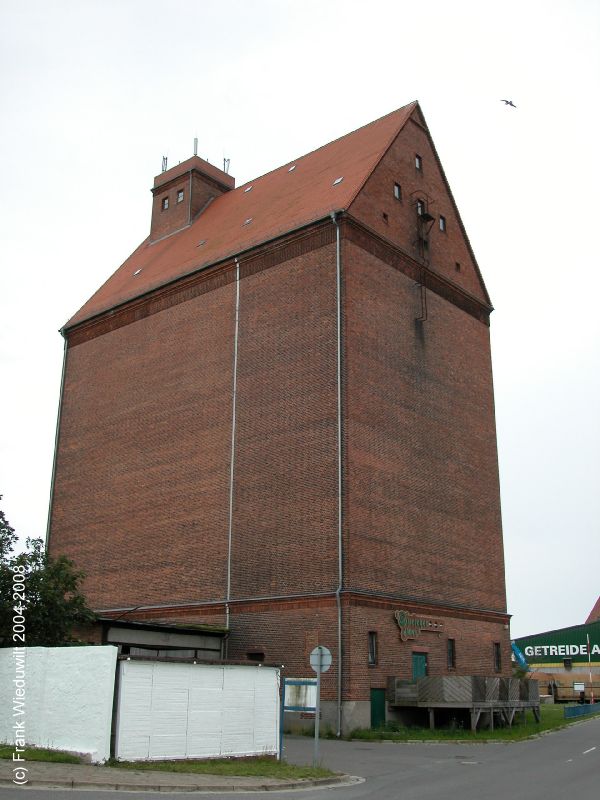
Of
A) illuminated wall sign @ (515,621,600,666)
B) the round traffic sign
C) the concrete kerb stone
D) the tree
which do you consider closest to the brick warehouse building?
the tree

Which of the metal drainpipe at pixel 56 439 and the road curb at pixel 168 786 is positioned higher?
the metal drainpipe at pixel 56 439

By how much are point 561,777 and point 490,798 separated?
12.2 feet

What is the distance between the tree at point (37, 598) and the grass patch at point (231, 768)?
647 centimetres

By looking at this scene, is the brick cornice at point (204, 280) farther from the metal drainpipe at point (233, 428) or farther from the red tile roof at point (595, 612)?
the red tile roof at point (595, 612)

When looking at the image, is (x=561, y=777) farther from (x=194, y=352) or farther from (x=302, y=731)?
(x=194, y=352)

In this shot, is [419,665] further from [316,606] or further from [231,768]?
[231,768]

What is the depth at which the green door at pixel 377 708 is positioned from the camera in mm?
26562

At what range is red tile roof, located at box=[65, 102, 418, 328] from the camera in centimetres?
3384

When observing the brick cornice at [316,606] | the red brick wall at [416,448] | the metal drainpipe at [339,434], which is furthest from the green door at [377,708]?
the red brick wall at [416,448]

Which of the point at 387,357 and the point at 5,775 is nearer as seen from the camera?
the point at 5,775

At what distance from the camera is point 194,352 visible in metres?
34.9

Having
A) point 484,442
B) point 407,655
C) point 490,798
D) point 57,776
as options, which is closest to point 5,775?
point 57,776

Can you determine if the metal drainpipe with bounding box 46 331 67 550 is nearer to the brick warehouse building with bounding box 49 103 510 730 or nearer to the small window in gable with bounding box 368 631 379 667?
the brick warehouse building with bounding box 49 103 510 730

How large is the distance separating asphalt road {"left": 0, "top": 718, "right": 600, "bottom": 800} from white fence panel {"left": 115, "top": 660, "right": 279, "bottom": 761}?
1.71 metres
